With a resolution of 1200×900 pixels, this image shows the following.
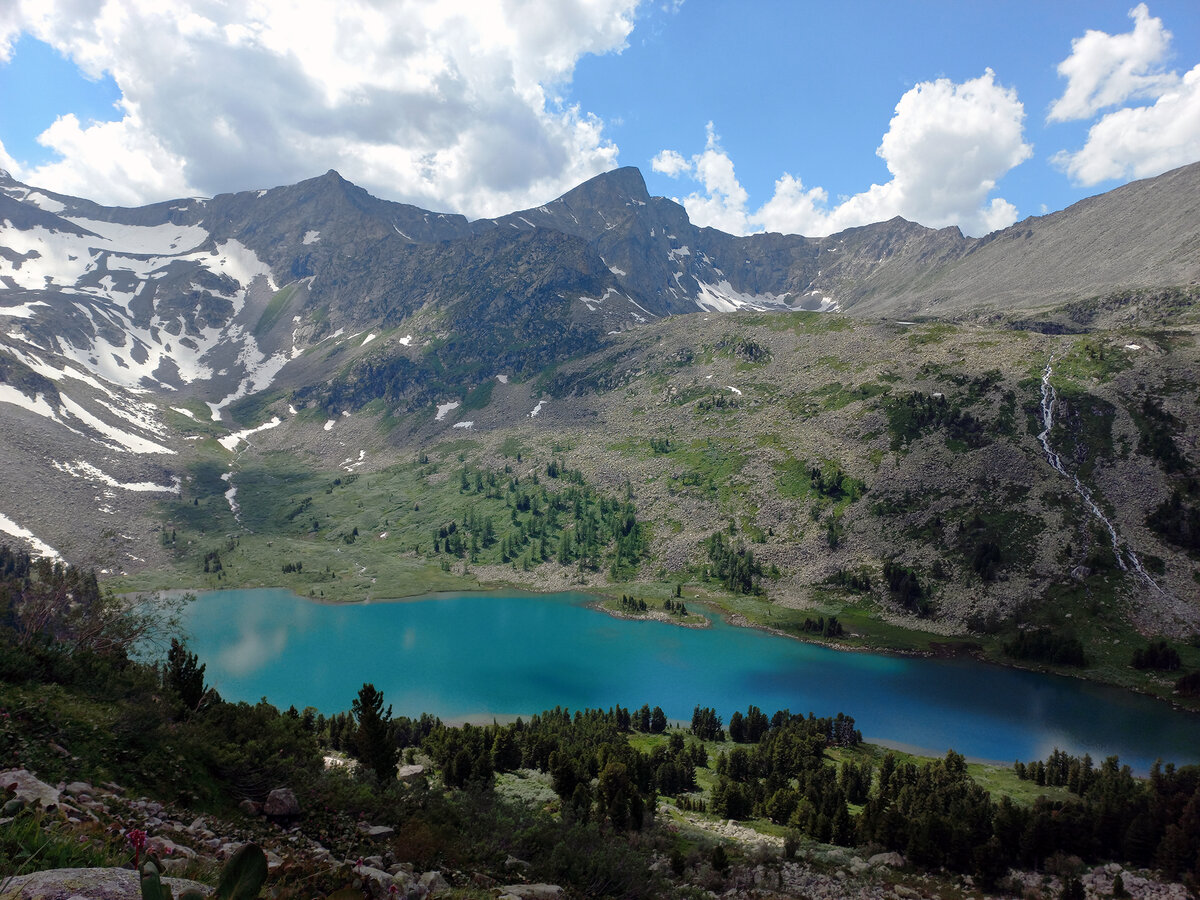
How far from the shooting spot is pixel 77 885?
211 inches

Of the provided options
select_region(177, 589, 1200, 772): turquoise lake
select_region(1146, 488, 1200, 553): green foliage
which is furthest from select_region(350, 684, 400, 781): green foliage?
select_region(1146, 488, 1200, 553): green foliage

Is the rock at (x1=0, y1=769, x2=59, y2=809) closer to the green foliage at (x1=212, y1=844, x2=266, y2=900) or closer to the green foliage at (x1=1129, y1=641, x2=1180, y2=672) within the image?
the green foliage at (x1=212, y1=844, x2=266, y2=900)

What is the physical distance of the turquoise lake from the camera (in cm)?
7219

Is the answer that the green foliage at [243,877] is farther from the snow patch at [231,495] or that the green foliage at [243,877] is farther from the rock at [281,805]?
the snow patch at [231,495]

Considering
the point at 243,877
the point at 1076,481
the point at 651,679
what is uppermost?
the point at 1076,481

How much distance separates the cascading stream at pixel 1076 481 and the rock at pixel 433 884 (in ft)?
415

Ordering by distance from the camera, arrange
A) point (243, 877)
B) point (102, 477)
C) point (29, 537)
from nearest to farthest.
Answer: point (243, 877), point (29, 537), point (102, 477)

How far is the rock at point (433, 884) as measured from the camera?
42.0 feet

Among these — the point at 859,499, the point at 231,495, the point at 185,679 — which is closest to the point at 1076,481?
the point at 859,499

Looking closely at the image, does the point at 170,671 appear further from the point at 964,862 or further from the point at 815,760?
the point at 815,760

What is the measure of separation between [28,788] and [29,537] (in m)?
160

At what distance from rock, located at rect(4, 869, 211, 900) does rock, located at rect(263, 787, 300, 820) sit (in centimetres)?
1243

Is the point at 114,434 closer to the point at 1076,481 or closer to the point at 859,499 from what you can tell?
the point at 859,499

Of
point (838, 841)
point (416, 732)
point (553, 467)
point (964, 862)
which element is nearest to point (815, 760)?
point (838, 841)
